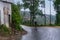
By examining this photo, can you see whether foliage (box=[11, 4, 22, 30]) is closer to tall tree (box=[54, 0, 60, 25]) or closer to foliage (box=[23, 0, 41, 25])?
foliage (box=[23, 0, 41, 25])

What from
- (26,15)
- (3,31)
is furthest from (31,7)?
(3,31)

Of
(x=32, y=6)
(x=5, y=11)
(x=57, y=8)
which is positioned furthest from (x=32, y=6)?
(x=5, y=11)

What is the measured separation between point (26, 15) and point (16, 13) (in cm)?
2214

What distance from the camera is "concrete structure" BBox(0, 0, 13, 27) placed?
24.3 metres

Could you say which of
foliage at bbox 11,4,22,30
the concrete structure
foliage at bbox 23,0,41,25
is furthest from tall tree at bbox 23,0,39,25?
the concrete structure

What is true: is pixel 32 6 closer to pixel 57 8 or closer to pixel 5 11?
pixel 57 8

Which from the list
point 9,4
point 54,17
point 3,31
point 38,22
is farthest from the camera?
point 54,17

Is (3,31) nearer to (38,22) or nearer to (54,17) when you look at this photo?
(38,22)

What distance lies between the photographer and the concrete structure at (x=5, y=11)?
24328 millimetres

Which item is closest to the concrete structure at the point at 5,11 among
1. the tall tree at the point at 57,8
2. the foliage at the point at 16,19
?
the foliage at the point at 16,19

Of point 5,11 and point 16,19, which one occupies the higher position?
point 5,11

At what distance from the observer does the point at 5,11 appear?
25.4 m

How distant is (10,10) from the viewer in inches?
1061

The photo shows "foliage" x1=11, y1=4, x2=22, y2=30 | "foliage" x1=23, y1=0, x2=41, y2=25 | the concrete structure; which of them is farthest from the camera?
"foliage" x1=23, y1=0, x2=41, y2=25
